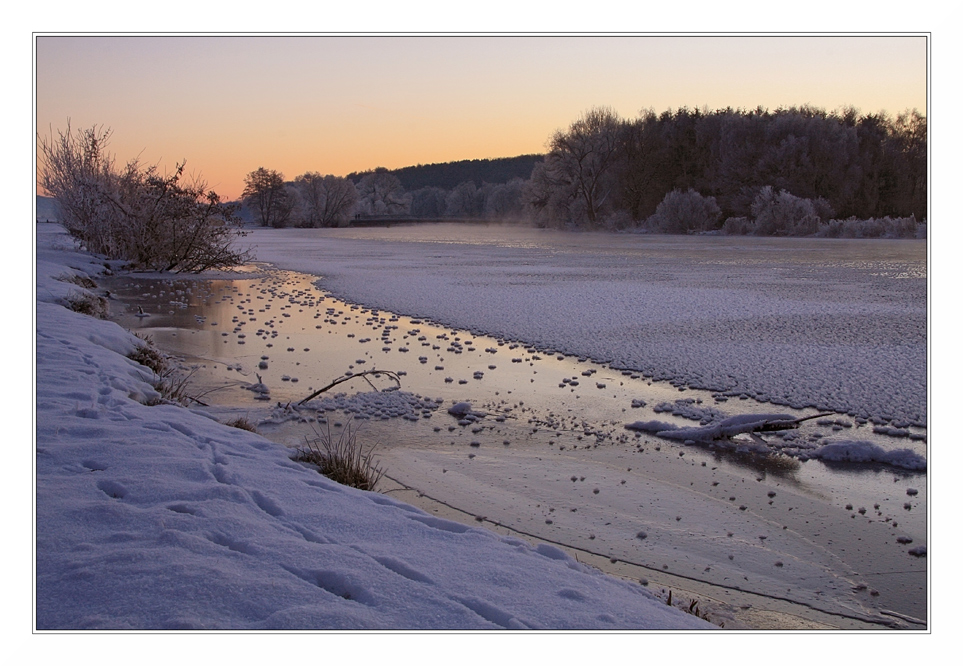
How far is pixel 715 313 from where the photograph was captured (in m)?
10.9

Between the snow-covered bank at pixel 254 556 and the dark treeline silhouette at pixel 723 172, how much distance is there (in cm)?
3540

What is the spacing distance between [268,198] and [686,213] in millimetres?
32330

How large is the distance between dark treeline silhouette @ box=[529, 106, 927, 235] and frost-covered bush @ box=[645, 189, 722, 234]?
63 millimetres

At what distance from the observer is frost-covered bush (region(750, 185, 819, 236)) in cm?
3956

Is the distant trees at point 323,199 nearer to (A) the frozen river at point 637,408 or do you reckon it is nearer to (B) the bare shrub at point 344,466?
(A) the frozen river at point 637,408

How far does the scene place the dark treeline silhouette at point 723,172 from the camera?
40500 mm

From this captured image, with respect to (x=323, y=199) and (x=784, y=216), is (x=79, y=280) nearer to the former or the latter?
(x=784, y=216)

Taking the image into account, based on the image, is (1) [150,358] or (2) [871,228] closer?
(1) [150,358]

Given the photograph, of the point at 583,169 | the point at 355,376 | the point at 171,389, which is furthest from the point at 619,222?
the point at 171,389

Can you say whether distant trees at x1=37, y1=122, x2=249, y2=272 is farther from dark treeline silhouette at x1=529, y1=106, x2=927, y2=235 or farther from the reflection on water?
dark treeline silhouette at x1=529, y1=106, x2=927, y2=235

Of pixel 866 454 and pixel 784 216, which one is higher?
pixel 784 216

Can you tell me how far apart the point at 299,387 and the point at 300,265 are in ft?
51.5

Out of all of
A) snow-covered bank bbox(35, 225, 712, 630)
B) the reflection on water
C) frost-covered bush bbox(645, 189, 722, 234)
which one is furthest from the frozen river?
frost-covered bush bbox(645, 189, 722, 234)

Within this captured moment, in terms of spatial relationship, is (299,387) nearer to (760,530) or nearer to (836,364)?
(760,530)
